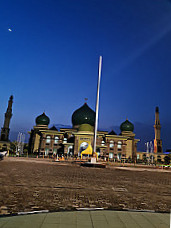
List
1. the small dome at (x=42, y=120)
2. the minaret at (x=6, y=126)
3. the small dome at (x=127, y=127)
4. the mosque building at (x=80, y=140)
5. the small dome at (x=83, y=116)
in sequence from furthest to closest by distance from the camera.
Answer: the minaret at (x=6, y=126) < the small dome at (x=127, y=127) < the small dome at (x=42, y=120) < the small dome at (x=83, y=116) < the mosque building at (x=80, y=140)

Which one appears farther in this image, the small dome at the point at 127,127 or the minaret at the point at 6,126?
the minaret at the point at 6,126

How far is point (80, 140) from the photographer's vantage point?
52062mm

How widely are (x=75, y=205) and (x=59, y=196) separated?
1.18 m

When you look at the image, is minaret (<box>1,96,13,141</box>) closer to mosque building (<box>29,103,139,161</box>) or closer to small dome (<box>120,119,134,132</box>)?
mosque building (<box>29,103,139,161</box>)

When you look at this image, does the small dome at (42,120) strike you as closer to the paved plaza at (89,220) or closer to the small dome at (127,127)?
the small dome at (127,127)

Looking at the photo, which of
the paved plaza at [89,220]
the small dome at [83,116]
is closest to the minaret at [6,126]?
the small dome at [83,116]

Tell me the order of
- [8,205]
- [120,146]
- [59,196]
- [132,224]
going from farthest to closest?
[120,146] → [59,196] → [8,205] → [132,224]

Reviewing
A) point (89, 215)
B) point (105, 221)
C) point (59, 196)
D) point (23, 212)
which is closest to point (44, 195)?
point (59, 196)

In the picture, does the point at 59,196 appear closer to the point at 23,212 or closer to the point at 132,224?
the point at 23,212

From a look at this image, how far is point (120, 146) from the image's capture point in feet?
191

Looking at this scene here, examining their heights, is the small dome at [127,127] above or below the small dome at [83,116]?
below

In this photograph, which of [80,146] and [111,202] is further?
[80,146]

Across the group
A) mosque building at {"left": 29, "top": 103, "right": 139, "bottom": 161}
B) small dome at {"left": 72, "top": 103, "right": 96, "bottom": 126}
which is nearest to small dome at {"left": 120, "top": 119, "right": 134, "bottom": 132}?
mosque building at {"left": 29, "top": 103, "right": 139, "bottom": 161}

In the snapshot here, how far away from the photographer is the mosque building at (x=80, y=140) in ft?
171
